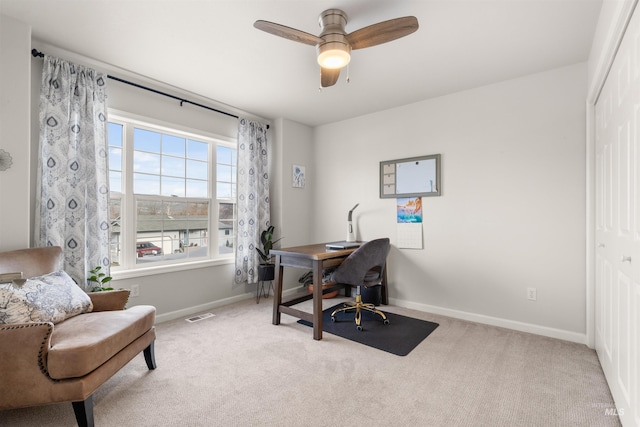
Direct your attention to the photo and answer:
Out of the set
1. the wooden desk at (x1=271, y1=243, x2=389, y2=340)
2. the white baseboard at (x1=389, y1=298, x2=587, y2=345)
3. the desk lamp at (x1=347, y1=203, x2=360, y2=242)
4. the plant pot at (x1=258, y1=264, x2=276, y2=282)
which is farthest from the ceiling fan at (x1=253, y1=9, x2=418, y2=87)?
the white baseboard at (x1=389, y1=298, x2=587, y2=345)

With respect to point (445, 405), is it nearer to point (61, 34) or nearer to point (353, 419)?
point (353, 419)

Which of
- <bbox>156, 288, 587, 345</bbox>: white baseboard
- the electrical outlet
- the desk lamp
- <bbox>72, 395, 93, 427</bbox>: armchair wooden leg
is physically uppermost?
the desk lamp

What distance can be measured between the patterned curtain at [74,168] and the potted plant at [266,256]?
1616mm

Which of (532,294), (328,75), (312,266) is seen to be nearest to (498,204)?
(532,294)

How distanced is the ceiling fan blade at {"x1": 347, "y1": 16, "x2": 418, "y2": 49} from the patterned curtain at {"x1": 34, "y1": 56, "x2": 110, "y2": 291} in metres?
2.23

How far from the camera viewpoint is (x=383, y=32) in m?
1.88

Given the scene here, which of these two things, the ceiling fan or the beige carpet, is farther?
the ceiling fan

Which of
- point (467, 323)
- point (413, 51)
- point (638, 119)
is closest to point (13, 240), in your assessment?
point (413, 51)

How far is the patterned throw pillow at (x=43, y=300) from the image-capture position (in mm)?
1526

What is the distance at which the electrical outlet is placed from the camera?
2.85m

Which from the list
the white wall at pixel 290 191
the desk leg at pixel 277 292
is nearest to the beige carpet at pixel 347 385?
the desk leg at pixel 277 292

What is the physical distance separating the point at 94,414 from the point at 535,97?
13.3ft

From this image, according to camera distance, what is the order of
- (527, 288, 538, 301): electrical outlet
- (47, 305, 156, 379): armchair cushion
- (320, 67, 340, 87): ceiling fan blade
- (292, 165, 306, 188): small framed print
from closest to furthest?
(47, 305, 156, 379): armchair cushion < (320, 67, 340, 87): ceiling fan blade < (527, 288, 538, 301): electrical outlet < (292, 165, 306, 188): small framed print

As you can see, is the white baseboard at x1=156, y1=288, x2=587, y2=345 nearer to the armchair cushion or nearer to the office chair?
the office chair
